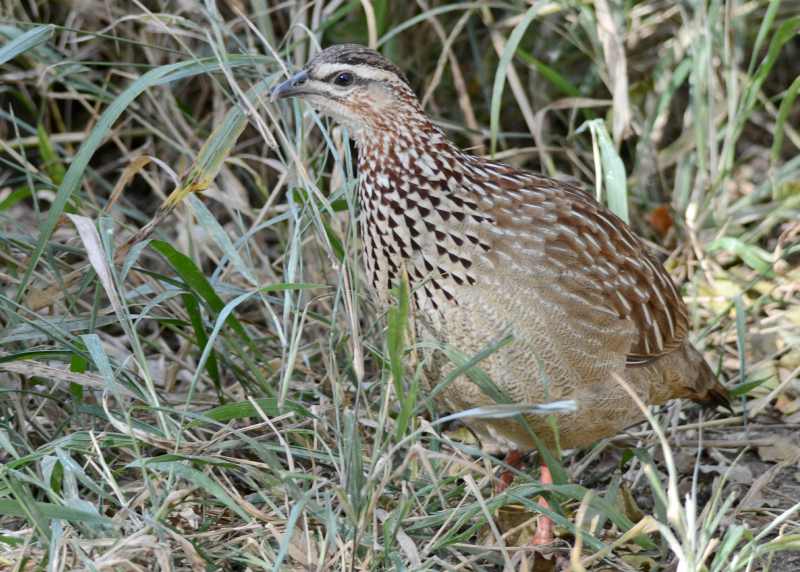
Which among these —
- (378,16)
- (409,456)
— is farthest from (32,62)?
(409,456)

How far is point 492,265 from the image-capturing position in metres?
3.27

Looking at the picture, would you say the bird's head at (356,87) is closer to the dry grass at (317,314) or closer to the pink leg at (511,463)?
the dry grass at (317,314)

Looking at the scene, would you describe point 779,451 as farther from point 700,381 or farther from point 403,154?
point 403,154

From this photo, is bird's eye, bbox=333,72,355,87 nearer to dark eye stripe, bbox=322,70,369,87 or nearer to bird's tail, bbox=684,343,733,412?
dark eye stripe, bbox=322,70,369,87

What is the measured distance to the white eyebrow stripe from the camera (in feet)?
11.1

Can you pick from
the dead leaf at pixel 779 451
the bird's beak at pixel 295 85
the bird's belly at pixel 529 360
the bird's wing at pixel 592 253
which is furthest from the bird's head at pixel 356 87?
the dead leaf at pixel 779 451

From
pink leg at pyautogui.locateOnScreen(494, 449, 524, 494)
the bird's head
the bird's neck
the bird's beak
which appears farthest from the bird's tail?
the bird's beak

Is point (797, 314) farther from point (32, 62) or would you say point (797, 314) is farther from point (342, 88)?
point (32, 62)

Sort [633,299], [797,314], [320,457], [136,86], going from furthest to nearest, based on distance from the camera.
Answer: [797,314], [633,299], [136,86], [320,457]

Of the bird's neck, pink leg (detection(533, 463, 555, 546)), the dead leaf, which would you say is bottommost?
the dead leaf

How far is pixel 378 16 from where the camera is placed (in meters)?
4.75

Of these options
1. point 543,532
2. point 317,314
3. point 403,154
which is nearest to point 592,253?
point 403,154

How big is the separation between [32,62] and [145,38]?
0.47m

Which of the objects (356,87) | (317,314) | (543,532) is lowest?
(543,532)
